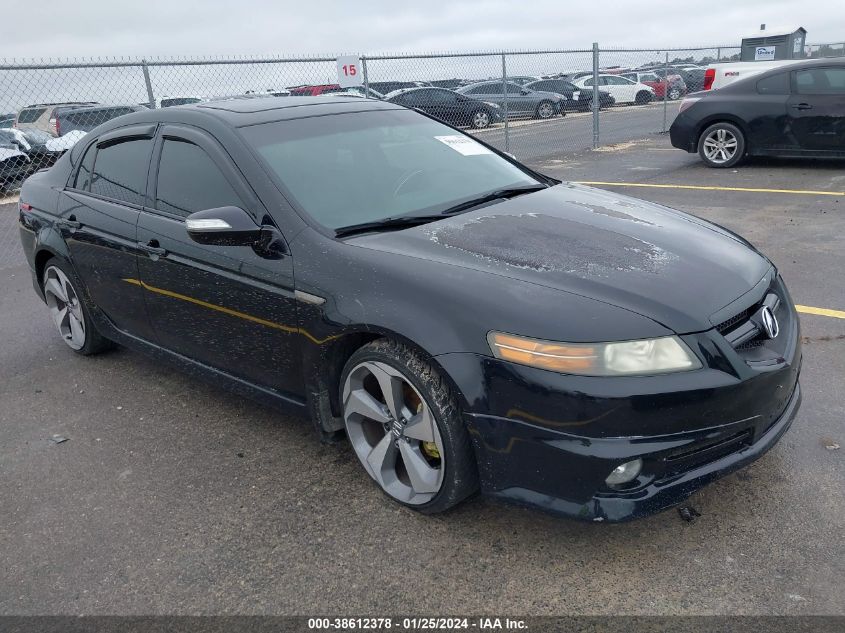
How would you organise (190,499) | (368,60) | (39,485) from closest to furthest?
(190,499), (39,485), (368,60)

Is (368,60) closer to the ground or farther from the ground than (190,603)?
farther from the ground

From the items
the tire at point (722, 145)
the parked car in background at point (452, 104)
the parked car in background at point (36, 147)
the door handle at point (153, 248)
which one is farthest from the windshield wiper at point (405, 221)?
the parked car in background at point (452, 104)

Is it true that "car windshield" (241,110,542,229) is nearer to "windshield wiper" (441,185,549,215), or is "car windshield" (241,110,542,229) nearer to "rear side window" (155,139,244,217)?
"windshield wiper" (441,185,549,215)

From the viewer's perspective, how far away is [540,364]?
238 cm

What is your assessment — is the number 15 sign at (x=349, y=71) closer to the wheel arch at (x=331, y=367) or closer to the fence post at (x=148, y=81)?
the fence post at (x=148, y=81)

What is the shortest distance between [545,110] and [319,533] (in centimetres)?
2383

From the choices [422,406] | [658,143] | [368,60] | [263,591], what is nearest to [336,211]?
[422,406]

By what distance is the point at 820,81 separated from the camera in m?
9.63

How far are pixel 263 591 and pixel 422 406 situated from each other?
2.75ft

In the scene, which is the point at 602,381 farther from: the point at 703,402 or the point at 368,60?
the point at 368,60

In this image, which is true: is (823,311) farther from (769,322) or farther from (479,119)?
(479,119)

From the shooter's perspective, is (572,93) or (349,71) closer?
(349,71)

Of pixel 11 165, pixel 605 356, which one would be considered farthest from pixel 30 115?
pixel 605 356

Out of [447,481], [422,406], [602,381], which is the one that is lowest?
[447,481]
